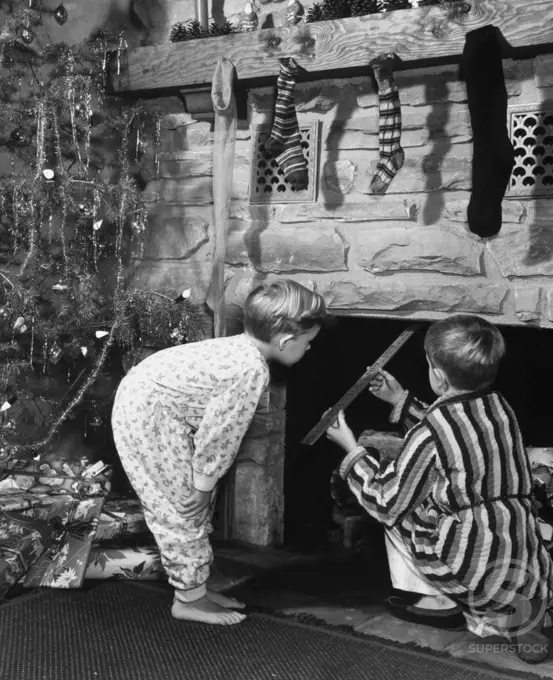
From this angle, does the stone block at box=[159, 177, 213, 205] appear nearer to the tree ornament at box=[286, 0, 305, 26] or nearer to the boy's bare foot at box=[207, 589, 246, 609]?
the tree ornament at box=[286, 0, 305, 26]

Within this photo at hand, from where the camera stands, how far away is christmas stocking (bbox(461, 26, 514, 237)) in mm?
2621

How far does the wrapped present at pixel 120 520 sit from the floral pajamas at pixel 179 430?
68 centimetres

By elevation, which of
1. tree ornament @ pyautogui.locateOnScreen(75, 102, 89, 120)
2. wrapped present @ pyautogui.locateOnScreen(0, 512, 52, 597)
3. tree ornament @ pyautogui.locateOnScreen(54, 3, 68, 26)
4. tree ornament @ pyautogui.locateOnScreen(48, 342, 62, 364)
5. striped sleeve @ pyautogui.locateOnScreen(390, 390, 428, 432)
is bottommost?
wrapped present @ pyautogui.locateOnScreen(0, 512, 52, 597)

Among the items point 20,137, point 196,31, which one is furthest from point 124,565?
point 196,31

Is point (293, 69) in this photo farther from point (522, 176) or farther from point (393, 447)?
point (393, 447)

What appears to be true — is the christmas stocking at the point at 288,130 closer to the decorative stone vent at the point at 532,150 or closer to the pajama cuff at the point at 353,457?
the decorative stone vent at the point at 532,150

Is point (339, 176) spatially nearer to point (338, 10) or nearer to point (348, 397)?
point (338, 10)

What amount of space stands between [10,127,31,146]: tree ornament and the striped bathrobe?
1.97 meters

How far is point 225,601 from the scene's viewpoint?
2.76 metres

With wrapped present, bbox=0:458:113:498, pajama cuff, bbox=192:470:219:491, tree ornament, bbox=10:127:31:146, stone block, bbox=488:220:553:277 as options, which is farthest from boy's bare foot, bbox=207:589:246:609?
tree ornament, bbox=10:127:31:146

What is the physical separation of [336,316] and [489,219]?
30.4 inches

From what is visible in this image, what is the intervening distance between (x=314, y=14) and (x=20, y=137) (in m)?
1.26

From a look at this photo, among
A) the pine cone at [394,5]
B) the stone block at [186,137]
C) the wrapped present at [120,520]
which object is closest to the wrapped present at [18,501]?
the wrapped present at [120,520]

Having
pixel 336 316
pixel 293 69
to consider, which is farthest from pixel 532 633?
pixel 293 69
